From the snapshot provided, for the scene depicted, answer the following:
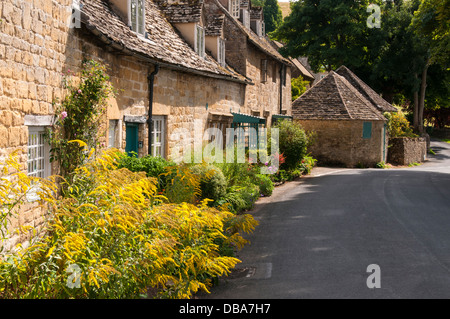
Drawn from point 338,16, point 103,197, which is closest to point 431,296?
point 103,197

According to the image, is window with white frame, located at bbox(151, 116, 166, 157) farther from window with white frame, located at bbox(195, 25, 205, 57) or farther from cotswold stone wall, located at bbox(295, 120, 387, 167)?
cotswold stone wall, located at bbox(295, 120, 387, 167)

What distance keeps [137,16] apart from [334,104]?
825 inches

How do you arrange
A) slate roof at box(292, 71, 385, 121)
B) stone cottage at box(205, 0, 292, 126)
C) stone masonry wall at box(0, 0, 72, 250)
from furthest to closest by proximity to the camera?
slate roof at box(292, 71, 385, 121)
stone cottage at box(205, 0, 292, 126)
stone masonry wall at box(0, 0, 72, 250)

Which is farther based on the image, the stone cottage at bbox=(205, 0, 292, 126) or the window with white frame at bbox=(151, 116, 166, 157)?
the stone cottage at bbox=(205, 0, 292, 126)

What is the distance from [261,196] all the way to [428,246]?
7.54 metres

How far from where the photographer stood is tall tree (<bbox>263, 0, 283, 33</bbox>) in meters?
82.9

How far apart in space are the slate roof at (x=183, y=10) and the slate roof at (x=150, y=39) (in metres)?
0.32

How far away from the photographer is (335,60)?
39844mm

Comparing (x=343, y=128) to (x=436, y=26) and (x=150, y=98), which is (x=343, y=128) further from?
(x=150, y=98)

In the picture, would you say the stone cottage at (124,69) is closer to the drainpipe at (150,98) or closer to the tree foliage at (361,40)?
the drainpipe at (150,98)

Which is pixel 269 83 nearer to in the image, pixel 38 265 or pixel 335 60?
pixel 335 60

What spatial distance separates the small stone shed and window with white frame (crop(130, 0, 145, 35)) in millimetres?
18769

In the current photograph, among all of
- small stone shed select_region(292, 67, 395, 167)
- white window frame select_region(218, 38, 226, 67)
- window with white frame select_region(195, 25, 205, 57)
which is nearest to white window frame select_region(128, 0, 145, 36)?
window with white frame select_region(195, 25, 205, 57)

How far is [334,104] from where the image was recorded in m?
31.8
